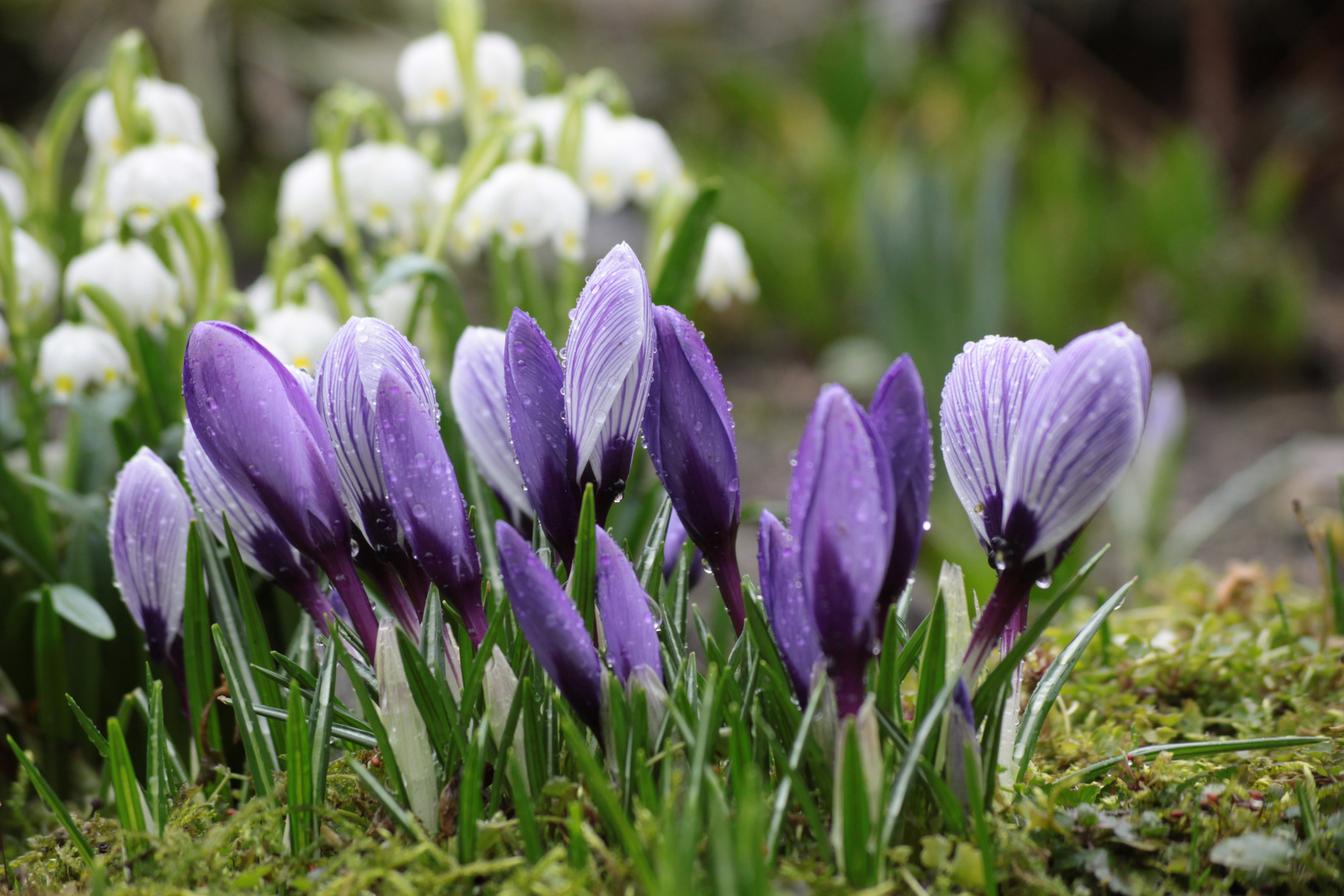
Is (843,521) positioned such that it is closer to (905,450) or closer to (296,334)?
(905,450)

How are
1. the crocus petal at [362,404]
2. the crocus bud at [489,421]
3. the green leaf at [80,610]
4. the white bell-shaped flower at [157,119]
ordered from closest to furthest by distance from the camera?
1. the crocus petal at [362,404]
2. the crocus bud at [489,421]
3. the green leaf at [80,610]
4. the white bell-shaped flower at [157,119]

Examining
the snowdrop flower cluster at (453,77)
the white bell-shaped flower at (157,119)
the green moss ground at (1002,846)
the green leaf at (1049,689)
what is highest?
the snowdrop flower cluster at (453,77)

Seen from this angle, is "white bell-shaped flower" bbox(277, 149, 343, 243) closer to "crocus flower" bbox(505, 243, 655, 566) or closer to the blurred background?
"crocus flower" bbox(505, 243, 655, 566)

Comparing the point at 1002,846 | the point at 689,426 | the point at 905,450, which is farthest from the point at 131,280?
→ the point at 1002,846

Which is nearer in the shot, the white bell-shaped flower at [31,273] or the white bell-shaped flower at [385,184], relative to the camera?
the white bell-shaped flower at [31,273]

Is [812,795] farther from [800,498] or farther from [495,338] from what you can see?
[495,338]

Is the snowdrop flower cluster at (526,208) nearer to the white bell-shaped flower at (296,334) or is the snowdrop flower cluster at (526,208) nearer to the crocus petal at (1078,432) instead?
the white bell-shaped flower at (296,334)

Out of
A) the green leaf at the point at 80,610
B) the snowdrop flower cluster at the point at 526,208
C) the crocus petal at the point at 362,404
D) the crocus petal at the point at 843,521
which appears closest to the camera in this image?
the crocus petal at the point at 843,521

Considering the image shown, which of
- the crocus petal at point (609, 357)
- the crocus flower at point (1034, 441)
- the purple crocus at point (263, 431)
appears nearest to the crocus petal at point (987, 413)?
the crocus flower at point (1034, 441)
